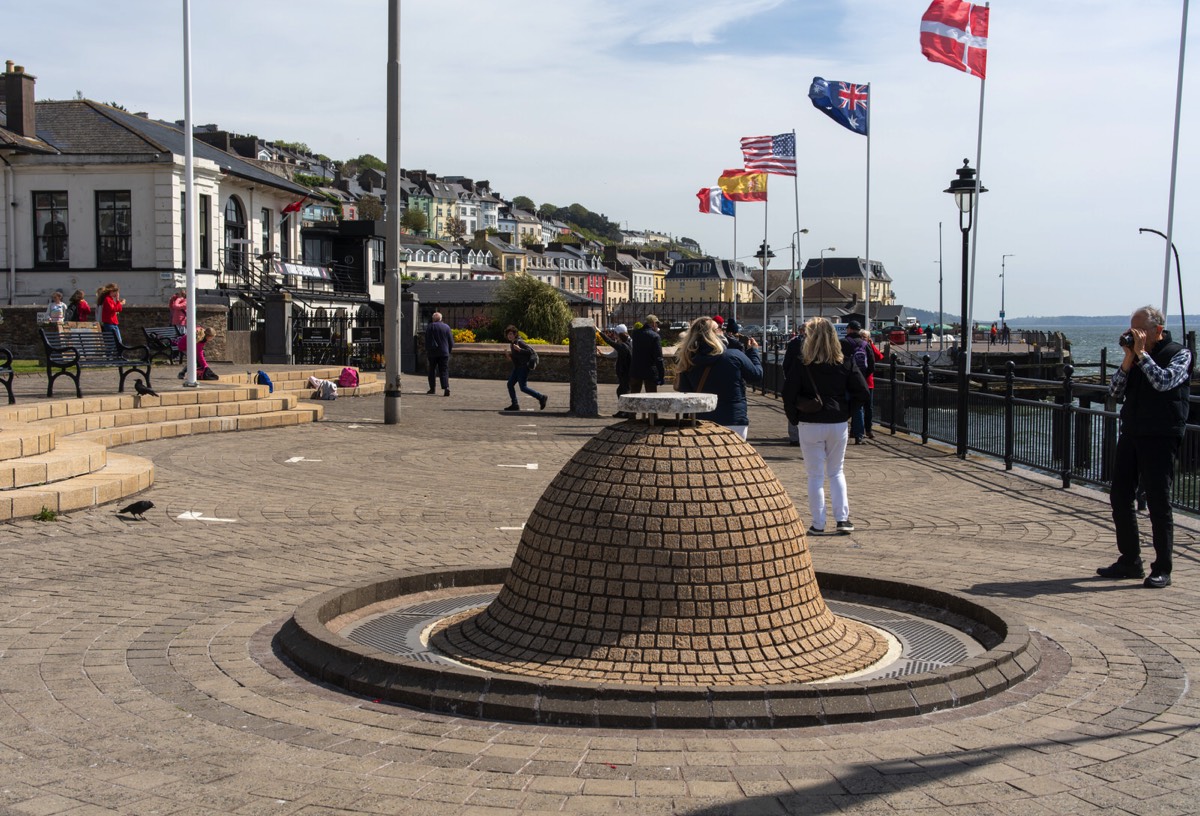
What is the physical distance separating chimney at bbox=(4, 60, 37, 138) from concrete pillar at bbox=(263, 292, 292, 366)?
42.5ft

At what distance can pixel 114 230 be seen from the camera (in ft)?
123

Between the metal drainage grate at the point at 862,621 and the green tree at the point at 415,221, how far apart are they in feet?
525

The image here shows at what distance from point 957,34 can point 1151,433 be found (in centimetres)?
1529

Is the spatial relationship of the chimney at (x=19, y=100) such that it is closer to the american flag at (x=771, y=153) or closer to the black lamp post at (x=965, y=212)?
the american flag at (x=771, y=153)

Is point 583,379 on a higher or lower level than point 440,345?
lower

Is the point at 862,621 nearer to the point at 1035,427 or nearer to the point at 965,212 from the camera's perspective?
the point at 1035,427

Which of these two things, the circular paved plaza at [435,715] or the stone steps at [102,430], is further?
the stone steps at [102,430]

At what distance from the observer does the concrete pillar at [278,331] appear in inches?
1222

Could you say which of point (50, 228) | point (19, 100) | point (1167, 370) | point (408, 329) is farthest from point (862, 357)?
point (19, 100)

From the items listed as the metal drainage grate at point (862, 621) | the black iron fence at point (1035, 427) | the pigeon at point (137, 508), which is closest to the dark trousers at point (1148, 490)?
the metal drainage grate at point (862, 621)

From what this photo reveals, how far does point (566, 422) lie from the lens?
2045 cm

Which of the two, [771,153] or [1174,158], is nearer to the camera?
[1174,158]

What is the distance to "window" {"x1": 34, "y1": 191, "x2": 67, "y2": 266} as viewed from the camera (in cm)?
3744

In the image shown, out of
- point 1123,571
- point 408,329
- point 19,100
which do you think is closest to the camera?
point 1123,571
